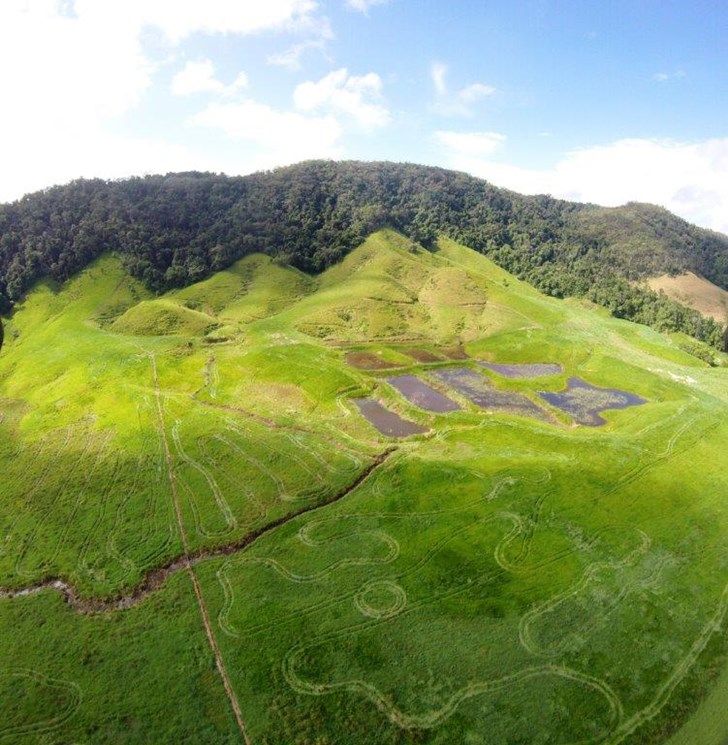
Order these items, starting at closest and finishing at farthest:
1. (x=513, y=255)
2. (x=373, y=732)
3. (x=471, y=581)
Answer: (x=373, y=732) < (x=471, y=581) < (x=513, y=255)

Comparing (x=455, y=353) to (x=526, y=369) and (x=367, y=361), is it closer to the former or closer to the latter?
(x=526, y=369)

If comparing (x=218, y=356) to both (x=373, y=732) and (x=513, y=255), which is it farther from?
(x=513, y=255)

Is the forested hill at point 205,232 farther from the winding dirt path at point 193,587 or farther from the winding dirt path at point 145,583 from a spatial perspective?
the winding dirt path at point 145,583

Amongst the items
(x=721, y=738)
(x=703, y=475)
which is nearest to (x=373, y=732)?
(x=721, y=738)

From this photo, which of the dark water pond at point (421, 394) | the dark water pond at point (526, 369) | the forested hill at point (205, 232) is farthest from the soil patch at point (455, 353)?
the forested hill at point (205, 232)

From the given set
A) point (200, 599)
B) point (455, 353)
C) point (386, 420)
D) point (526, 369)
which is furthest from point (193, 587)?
point (455, 353)
